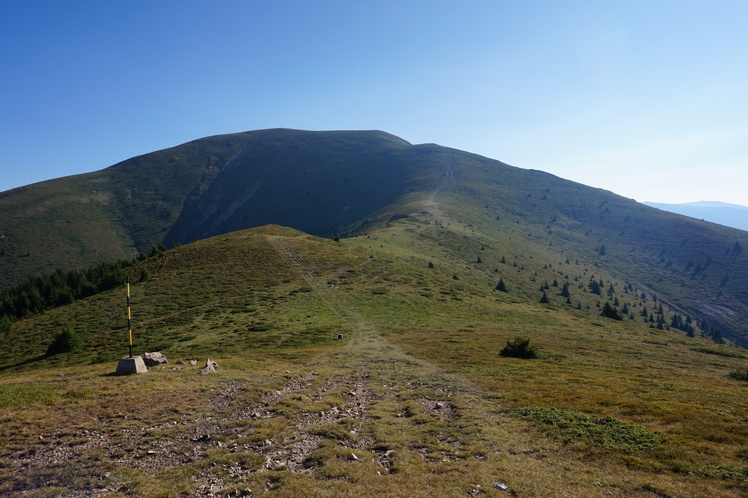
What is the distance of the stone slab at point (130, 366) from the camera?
21.0 metres

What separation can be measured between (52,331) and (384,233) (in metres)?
84.3

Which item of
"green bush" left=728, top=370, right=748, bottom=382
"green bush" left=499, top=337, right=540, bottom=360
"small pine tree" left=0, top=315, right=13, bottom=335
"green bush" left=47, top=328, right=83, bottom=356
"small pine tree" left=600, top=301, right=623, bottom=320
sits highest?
"green bush" left=728, top=370, right=748, bottom=382

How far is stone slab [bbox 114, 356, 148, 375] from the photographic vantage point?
825 inches

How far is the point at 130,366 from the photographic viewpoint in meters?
21.1

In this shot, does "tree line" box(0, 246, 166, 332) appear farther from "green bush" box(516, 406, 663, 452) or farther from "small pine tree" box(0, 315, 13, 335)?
"green bush" box(516, 406, 663, 452)

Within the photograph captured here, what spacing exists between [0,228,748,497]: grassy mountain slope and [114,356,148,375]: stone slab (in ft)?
3.30

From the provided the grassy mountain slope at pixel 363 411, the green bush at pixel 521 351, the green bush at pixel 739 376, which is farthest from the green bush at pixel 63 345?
the green bush at pixel 739 376

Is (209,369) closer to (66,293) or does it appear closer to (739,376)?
(739,376)

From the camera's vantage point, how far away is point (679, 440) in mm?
13117

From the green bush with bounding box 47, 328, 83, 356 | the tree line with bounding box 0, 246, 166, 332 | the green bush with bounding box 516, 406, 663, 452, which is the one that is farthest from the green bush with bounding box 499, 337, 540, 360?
the tree line with bounding box 0, 246, 166, 332

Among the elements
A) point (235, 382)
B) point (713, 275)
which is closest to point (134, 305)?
point (235, 382)

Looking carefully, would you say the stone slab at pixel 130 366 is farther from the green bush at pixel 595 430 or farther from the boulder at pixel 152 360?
the green bush at pixel 595 430

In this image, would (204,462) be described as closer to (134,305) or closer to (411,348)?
(411,348)

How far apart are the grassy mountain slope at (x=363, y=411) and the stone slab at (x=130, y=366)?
1005 millimetres
